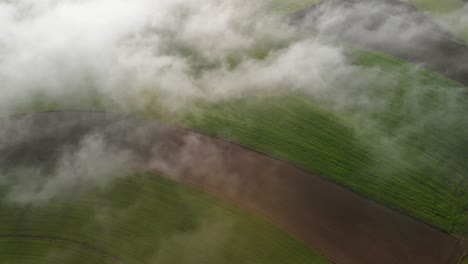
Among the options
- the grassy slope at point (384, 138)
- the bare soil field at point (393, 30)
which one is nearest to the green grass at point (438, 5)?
the bare soil field at point (393, 30)

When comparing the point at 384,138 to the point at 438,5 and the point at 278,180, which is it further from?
the point at 438,5

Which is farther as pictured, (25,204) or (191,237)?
(25,204)

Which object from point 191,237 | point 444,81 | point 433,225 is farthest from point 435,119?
point 191,237

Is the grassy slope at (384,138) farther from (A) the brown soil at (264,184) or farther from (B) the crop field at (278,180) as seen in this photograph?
(A) the brown soil at (264,184)

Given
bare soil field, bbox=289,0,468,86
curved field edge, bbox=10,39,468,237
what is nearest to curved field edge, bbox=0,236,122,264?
curved field edge, bbox=10,39,468,237

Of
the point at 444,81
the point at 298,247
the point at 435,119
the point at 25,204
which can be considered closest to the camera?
the point at 298,247

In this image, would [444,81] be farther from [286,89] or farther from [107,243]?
[107,243]
